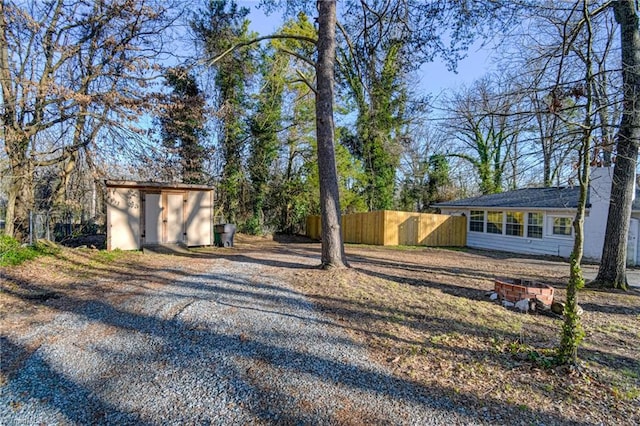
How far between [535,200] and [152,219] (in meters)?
15.2

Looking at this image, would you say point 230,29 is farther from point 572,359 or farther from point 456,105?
point 572,359

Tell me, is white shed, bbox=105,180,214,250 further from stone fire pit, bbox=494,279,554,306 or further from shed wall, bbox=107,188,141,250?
stone fire pit, bbox=494,279,554,306

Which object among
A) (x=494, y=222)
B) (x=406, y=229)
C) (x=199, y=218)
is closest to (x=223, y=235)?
(x=199, y=218)

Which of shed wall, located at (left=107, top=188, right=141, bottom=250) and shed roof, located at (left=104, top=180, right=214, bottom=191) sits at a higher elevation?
Result: shed roof, located at (left=104, top=180, right=214, bottom=191)

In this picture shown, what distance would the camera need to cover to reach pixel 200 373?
2.92 meters

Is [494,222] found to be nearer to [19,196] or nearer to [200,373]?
[200,373]

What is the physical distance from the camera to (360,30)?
29.9 feet

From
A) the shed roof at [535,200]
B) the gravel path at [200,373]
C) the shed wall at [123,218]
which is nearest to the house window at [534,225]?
the shed roof at [535,200]

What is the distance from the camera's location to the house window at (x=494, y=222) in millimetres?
15758

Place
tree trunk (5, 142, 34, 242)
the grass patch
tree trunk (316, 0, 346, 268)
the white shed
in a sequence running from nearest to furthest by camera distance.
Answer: the grass patch
tree trunk (316, 0, 346, 268)
tree trunk (5, 142, 34, 242)
the white shed

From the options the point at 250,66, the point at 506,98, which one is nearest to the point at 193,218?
the point at 250,66

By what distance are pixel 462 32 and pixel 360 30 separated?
2.73 metres

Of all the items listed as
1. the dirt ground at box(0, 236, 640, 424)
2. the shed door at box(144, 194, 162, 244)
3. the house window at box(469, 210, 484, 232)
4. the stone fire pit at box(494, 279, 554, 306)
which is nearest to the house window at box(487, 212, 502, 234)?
the house window at box(469, 210, 484, 232)

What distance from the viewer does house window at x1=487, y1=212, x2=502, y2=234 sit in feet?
51.7
